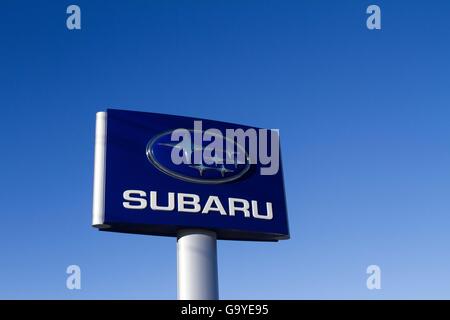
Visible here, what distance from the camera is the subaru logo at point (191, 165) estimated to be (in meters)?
19.2

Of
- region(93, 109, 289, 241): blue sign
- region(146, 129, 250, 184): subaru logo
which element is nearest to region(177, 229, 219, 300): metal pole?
region(93, 109, 289, 241): blue sign

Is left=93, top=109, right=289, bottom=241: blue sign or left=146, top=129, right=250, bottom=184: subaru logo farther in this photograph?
left=146, top=129, right=250, bottom=184: subaru logo

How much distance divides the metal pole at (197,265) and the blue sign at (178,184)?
37 centimetres

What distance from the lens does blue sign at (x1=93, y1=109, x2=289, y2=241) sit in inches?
717

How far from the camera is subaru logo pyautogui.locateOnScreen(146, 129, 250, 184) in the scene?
62.8ft

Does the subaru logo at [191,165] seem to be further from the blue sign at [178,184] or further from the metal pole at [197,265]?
the metal pole at [197,265]

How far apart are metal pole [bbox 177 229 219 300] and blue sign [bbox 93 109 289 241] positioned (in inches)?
14.8

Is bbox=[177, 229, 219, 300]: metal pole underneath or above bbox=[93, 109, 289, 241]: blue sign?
underneath

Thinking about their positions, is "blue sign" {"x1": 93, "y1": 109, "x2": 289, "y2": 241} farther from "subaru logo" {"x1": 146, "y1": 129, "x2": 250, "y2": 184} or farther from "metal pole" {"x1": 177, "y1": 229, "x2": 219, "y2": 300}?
"metal pole" {"x1": 177, "y1": 229, "x2": 219, "y2": 300}

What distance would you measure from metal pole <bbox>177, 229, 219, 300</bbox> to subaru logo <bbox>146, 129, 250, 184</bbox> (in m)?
1.81

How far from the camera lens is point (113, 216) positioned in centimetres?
1772

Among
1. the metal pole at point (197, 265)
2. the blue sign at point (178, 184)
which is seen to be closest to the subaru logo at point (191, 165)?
the blue sign at point (178, 184)

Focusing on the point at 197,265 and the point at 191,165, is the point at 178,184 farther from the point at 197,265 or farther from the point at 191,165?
the point at 197,265
